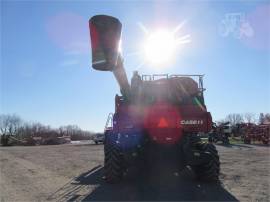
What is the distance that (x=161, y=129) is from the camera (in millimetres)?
11055

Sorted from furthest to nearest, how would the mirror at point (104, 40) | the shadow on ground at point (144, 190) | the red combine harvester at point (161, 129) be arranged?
the red combine harvester at point (161, 129), the shadow on ground at point (144, 190), the mirror at point (104, 40)

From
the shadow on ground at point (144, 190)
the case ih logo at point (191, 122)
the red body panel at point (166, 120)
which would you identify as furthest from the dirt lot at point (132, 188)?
the case ih logo at point (191, 122)

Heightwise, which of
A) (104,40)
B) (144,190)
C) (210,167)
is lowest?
(144,190)

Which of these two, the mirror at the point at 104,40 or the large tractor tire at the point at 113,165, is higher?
the mirror at the point at 104,40

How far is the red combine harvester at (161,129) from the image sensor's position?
36.1 ft

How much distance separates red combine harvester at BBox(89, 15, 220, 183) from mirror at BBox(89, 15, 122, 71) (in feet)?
4.33

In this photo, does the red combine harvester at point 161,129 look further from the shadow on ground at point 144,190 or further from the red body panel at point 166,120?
the shadow on ground at point 144,190

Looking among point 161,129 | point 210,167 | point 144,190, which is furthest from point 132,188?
point 210,167

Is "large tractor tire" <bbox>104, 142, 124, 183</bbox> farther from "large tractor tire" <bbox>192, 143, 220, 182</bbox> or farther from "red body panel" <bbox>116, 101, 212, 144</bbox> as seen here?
"large tractor tire" <bbox>192, 143, 220, 182</bbox>

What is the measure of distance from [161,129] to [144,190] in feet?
6.21

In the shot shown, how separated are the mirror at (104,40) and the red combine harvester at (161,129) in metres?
1.32

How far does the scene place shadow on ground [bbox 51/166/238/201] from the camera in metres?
9.06

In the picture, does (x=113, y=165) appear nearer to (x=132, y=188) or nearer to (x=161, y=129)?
(x=132, y=188)

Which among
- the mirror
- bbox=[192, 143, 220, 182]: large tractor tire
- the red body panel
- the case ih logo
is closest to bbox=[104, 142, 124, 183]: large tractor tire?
the red body panel
